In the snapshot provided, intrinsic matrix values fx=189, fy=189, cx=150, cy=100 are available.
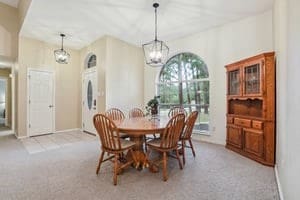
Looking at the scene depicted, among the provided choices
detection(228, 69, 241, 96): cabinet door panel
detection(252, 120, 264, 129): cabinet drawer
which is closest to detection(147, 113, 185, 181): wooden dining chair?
detection(252, 120, 264, 129): cabinet drawer

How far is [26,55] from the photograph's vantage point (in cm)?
547

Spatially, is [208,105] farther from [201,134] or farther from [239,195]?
[239,195]

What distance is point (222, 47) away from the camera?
4.58m

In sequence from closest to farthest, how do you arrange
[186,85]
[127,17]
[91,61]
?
1. [127,17]
2. [186,85]
3. [91,61]

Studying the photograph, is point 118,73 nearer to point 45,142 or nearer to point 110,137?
point 45,142

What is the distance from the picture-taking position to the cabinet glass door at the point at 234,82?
3937mm

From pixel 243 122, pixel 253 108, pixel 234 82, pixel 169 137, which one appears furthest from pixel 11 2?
pixel 253 108

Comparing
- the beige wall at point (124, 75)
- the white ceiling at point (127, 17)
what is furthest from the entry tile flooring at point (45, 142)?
the white ceiling at point (127, 17)

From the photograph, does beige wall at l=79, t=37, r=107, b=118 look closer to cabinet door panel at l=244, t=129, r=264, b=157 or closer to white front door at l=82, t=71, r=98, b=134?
white front door at l=82, t=71, r=98, b=134

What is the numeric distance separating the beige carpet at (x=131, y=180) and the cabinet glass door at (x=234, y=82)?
4.33 ft

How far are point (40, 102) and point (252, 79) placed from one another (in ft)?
18.9

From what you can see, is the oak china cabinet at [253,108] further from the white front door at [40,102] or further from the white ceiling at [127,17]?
the white front door at [40,102]

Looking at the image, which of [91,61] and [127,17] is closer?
[127,17]

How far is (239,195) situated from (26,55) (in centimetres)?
614
